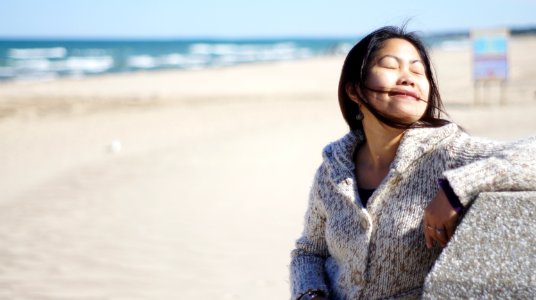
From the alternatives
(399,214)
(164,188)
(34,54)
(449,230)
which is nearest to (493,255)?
(449,230)

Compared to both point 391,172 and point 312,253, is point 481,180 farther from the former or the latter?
point 312,253

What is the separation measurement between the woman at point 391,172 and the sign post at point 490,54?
573 inches

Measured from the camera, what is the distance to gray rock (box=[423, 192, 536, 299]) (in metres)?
1.26

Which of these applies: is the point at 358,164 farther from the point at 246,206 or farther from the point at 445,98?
the point at 445,98

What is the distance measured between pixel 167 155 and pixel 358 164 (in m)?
8.82

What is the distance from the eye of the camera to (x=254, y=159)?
9.71m

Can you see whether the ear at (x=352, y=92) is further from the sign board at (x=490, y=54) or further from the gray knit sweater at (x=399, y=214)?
the sign board at (x=490, y=54)

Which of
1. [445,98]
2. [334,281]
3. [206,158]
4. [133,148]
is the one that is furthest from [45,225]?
[445,98]

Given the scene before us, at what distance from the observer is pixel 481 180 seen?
1.38 metres

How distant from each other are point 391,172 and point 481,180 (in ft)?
0.89

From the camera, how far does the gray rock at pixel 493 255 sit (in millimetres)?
1256

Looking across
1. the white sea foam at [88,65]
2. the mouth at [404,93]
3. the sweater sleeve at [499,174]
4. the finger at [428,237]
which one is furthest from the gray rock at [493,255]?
the white sea foam at [88,65]

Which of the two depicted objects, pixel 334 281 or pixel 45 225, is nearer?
pixel 334 281

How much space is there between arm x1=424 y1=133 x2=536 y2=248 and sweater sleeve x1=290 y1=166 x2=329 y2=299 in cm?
48
